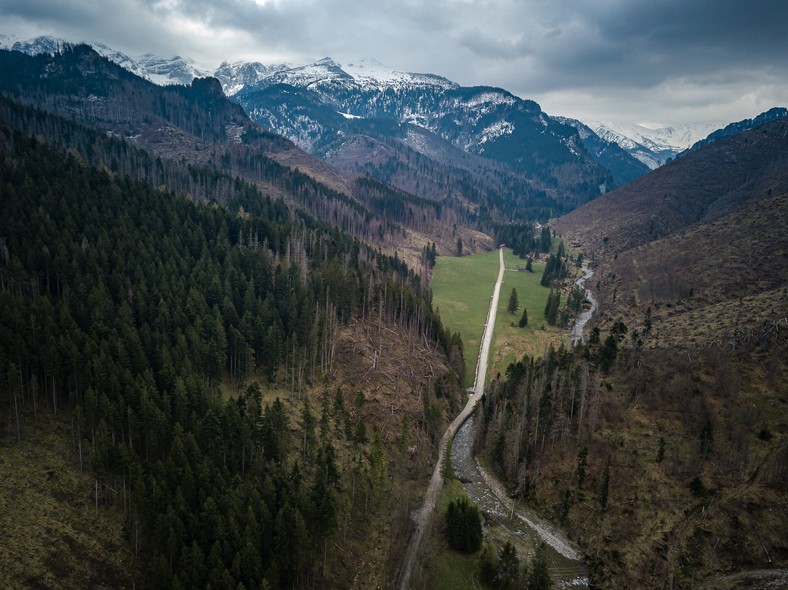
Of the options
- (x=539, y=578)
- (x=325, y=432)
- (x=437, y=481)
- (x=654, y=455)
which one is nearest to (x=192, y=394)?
(x=325, y=432)

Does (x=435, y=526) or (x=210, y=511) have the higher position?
(x=210, y=511)

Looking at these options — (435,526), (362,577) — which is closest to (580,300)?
(435,526)

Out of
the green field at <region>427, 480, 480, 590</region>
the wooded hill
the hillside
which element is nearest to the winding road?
the hillside

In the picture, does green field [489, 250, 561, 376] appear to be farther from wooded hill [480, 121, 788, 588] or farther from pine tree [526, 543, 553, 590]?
pine tree [526, 543, 553, 590]

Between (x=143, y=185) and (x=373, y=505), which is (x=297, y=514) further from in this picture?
(x=143, y=185)

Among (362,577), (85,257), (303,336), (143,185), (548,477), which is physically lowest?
(362,577)

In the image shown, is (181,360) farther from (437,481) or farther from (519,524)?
(519,524)
